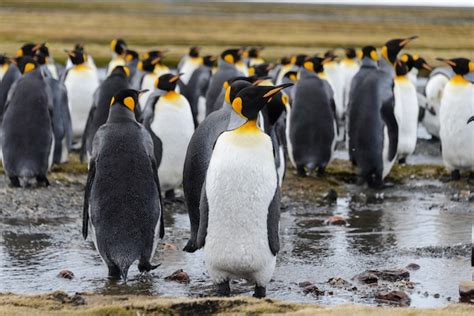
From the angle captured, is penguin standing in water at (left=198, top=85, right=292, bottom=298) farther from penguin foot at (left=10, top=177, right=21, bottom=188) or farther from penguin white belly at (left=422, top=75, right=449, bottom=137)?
penguin white belly at (left=422, top=75, right=449, bottom=137)

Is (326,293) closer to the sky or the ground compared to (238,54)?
closer to the ground

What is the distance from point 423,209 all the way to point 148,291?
14.4 feet

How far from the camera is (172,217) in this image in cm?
973

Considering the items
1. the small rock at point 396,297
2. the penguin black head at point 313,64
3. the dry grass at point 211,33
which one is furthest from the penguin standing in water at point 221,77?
the dry grass at point 211,33

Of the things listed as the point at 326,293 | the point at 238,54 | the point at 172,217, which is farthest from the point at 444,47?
the point at 326,293

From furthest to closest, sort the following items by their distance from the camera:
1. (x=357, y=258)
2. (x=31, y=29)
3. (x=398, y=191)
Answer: (x=31, y=29)
(x=398, y=191)
(x=357, y=258)

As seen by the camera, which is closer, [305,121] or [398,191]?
[398,191]

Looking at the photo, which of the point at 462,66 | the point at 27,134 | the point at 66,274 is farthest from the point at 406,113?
the point at 66,274

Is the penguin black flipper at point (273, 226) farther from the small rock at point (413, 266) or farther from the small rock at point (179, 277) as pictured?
the small rock at point (413, 266)

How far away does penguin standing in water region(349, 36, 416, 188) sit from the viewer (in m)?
11.6

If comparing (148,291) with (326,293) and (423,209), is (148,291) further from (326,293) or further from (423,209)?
(423,209)

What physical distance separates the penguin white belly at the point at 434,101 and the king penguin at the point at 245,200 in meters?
10.4

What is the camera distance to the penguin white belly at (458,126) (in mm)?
11477

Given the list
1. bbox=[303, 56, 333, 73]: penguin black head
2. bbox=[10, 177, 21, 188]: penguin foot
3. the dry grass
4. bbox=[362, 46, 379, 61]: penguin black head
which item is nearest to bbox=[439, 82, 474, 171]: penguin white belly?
bbox=[362, 46, 379, 61]: penguin black head
